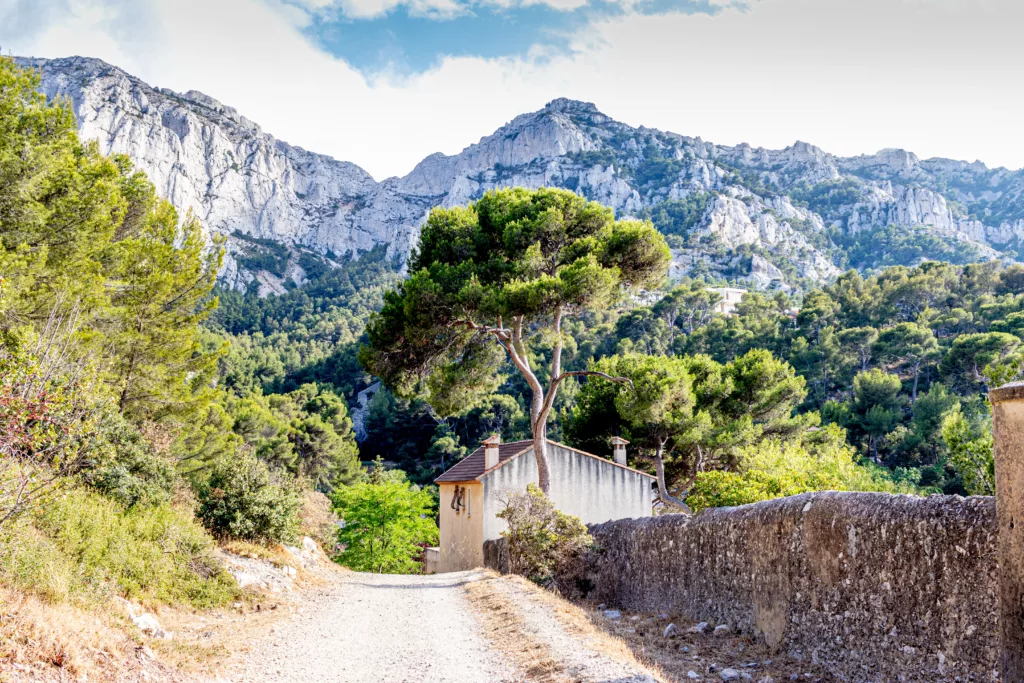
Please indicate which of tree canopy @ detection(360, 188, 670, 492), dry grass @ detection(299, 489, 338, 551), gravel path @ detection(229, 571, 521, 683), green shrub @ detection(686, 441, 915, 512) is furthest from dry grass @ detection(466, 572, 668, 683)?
dry grass @ detection(299, 489, 338, 551)

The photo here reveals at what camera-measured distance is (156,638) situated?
6.86m

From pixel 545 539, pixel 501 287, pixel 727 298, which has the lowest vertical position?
pixel 545 539

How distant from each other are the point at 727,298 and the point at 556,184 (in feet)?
203

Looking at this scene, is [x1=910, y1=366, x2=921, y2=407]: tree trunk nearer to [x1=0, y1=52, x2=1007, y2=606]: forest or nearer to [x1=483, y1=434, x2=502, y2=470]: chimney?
[x1=0, y1=52, x2=1007, y2=606]: forest

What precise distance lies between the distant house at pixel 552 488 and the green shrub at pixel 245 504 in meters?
10.00

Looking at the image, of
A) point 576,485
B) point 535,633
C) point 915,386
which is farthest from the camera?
point 915,386

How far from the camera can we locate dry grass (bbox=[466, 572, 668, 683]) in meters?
6.16

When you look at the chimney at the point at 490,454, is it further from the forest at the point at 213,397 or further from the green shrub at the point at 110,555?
the green shrub at the point at 110,555

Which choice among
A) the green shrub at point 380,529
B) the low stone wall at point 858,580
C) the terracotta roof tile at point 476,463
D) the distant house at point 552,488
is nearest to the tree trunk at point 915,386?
the distant house at point 552,488

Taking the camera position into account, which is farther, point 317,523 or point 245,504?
point 317,523

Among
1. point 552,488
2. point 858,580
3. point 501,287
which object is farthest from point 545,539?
point 552,488

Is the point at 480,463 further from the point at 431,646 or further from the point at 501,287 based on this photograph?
the point at 431,646

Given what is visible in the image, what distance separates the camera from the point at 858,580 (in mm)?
5887

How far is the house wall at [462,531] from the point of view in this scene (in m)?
24.4
